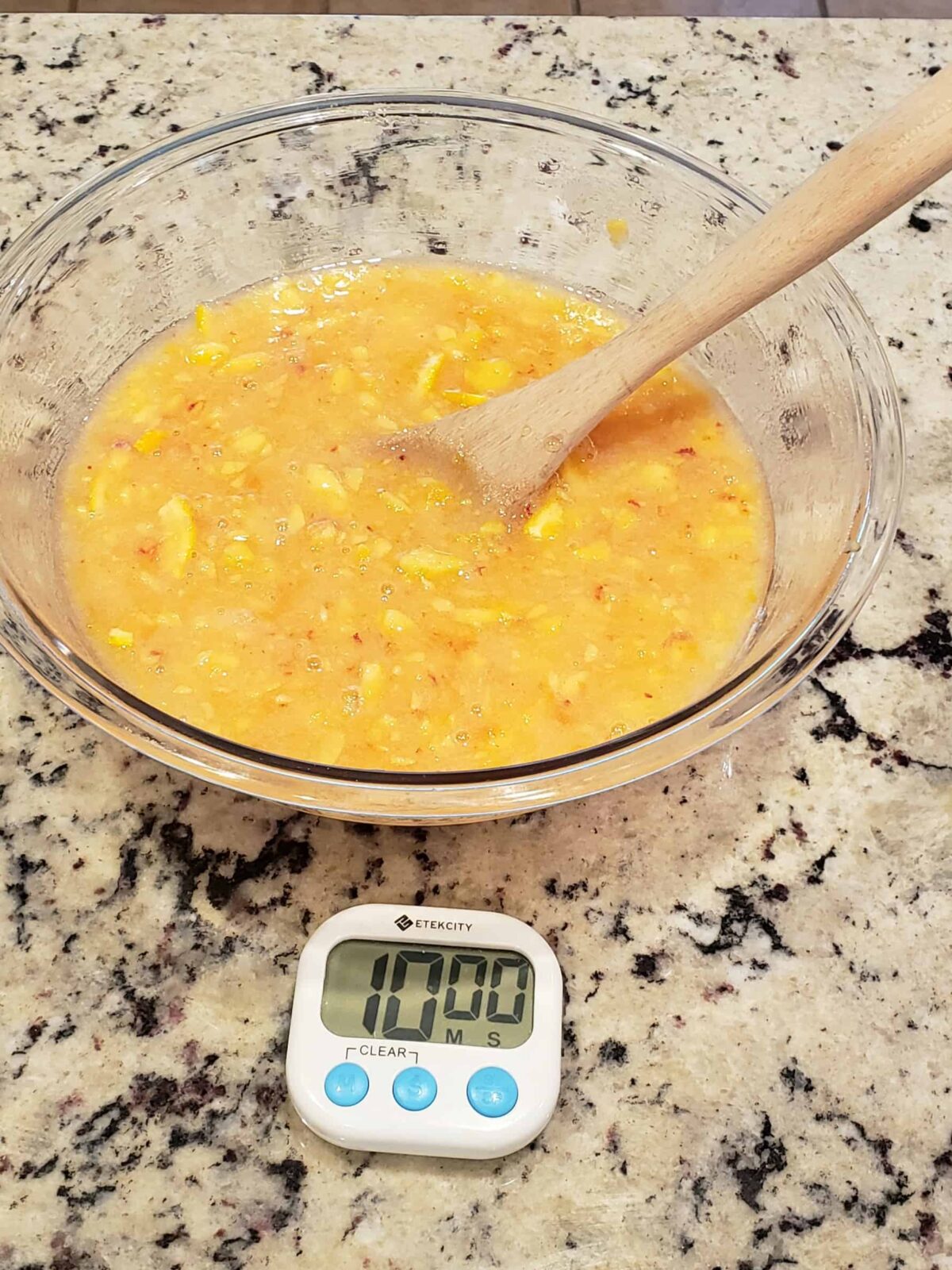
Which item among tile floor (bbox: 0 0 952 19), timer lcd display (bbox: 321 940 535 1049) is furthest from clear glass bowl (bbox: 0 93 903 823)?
tile floor (bbox: 0 0 952 19)

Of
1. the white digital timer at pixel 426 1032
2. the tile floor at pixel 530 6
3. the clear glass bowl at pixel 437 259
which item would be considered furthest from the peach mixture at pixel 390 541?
the tile floor at pixel 530 6

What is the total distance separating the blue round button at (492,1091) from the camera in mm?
928

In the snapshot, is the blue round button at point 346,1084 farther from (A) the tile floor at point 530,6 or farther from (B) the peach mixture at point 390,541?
(A) the tile floor at point 530,6

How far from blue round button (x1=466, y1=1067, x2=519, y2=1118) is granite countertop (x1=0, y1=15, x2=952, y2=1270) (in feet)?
0.23

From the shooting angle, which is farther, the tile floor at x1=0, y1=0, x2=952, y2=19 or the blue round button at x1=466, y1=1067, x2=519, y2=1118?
the tile floor at x1=0, y1=0, x2=952, y2=19

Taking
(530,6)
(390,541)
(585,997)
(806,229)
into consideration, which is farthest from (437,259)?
(530,6)

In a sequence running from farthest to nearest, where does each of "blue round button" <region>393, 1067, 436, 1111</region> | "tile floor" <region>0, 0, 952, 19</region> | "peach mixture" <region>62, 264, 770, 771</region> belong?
"tile floor" <region>0, 0, 952, 19</region>
"peach mixture" <region>62, 264, 770, 771</region>
"blue round button" <region>393, 1067, 436, 1111</region>

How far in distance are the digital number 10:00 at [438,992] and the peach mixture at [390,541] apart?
0.20 metres

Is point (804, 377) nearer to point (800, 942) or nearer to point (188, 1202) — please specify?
point (800, 942)

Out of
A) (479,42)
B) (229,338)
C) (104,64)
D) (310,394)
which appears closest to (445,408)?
(310,394)

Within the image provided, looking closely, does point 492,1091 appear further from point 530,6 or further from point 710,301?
point 530,6

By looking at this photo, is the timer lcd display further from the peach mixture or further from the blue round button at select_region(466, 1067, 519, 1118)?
the peach mixture

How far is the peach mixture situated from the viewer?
1.17 meters

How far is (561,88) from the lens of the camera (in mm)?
1793
